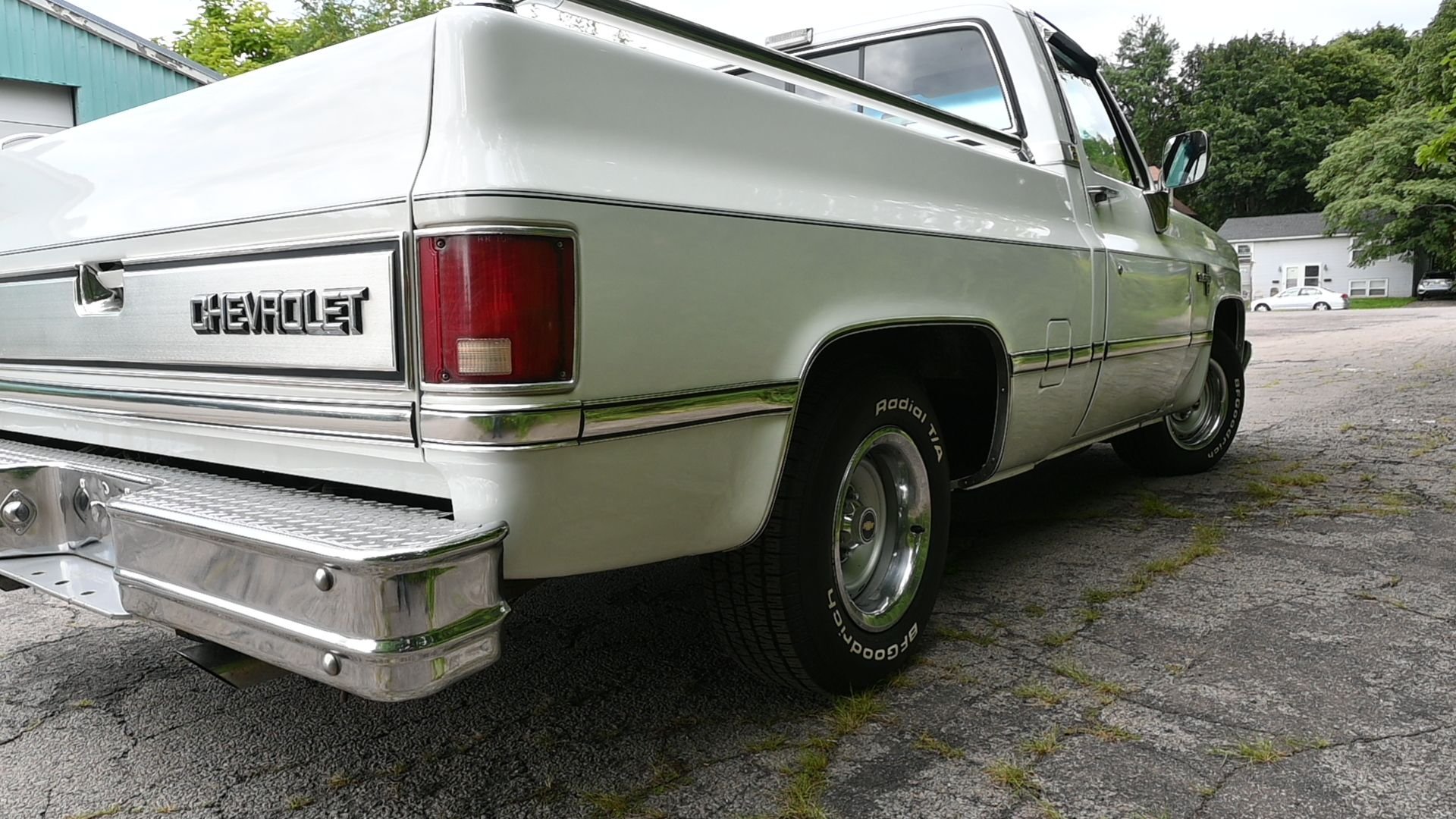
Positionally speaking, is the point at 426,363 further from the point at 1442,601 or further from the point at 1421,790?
the point at 1442,601

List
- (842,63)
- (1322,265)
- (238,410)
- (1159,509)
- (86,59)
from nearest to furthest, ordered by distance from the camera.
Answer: (238,410) → (842,63) → (1159,509) → (86,59) → (1322,265)

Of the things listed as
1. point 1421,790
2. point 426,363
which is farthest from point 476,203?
point 1421,790

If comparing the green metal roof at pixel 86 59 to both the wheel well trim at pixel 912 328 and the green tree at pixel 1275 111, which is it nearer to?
the wheel well trim at pixel 912 328

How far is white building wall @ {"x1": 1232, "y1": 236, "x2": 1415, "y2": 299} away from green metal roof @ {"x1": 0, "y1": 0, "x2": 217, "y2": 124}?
47855mm

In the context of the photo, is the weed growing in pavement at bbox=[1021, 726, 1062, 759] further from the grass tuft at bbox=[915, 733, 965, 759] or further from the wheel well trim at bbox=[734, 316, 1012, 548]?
the wheel well trim at bbox=[734, 316, 1012, 548]

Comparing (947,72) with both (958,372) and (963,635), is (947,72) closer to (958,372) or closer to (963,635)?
(958,372)

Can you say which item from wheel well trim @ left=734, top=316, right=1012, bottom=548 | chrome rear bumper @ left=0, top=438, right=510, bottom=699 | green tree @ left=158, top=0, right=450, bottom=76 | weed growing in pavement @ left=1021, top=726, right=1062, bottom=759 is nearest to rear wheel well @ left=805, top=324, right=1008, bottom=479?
wheel well trim @ left=734, top=316, right=1012, bottom=548

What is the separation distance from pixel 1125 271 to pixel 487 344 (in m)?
2.80

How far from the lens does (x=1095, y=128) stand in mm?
3914

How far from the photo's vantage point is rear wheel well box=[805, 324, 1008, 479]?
251 cm

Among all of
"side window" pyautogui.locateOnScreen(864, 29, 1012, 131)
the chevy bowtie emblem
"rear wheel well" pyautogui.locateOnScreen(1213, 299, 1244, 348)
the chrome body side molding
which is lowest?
the chrome body side molding

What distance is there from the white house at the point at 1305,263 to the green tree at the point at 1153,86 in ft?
43.6

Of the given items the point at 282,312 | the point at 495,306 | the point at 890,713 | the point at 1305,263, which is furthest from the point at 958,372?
the point at 1305,263

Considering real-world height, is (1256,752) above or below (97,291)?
below
